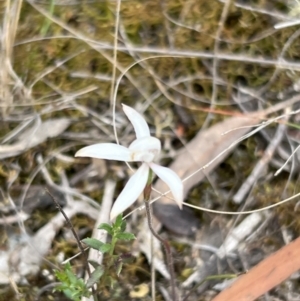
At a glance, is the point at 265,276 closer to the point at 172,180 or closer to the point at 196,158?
the point at 196,158

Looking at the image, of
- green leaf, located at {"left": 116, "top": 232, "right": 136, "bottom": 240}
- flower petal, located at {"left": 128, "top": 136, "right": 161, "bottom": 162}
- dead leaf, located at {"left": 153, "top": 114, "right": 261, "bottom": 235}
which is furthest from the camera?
dead leaf, located at {"left": 153, "top": 114, "right": 261, "bottom": 235}

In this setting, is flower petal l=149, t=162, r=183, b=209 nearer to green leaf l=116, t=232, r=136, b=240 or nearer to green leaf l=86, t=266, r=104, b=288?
green leaf l=116, t=232, r=136, b=240

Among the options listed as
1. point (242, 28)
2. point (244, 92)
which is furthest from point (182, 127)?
point (242, 28)

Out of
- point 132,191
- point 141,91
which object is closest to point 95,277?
point 132,191

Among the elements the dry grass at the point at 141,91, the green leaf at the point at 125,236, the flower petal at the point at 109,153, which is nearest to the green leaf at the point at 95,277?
the green leaf at the point at 125,236

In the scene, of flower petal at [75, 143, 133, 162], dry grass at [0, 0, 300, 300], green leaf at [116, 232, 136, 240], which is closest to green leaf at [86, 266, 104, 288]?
green leaf at [116, 232, 136, 240]

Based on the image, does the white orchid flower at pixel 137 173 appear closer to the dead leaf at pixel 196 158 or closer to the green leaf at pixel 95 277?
the green leaf at pixel 95 277
